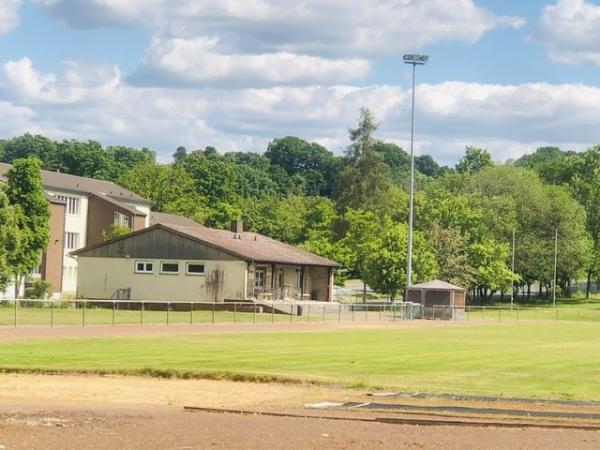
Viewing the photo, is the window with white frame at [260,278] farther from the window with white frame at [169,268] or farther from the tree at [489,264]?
the tree at [489,264]

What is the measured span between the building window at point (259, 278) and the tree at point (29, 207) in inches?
622

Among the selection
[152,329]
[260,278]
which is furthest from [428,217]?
[152,329]

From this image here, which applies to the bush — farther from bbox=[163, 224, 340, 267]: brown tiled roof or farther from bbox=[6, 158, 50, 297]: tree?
bbox=[163, 224, 340, 267]: brown tiled roof

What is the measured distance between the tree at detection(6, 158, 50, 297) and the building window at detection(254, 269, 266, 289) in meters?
15.8

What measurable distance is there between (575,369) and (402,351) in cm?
→ 856

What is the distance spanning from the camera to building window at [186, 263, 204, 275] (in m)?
84.1

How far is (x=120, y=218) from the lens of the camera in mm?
112000

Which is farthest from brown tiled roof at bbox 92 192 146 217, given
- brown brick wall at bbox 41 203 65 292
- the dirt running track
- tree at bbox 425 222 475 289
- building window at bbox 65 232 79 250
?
the dirt running track

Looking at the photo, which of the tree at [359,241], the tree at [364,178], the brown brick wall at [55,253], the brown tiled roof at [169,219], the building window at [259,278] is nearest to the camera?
the building window at [259,278]

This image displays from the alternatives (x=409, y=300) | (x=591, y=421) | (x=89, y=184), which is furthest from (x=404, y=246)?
(x=591, y=421)

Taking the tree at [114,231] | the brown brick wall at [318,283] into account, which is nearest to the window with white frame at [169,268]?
the brown brick wall at [318,283]

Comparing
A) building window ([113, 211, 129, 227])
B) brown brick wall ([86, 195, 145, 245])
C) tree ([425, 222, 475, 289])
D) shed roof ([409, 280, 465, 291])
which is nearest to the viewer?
shed roof ([409, 280, 465, 291])

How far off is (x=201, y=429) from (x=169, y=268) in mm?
66173

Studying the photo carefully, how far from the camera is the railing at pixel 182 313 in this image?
57.7 m
